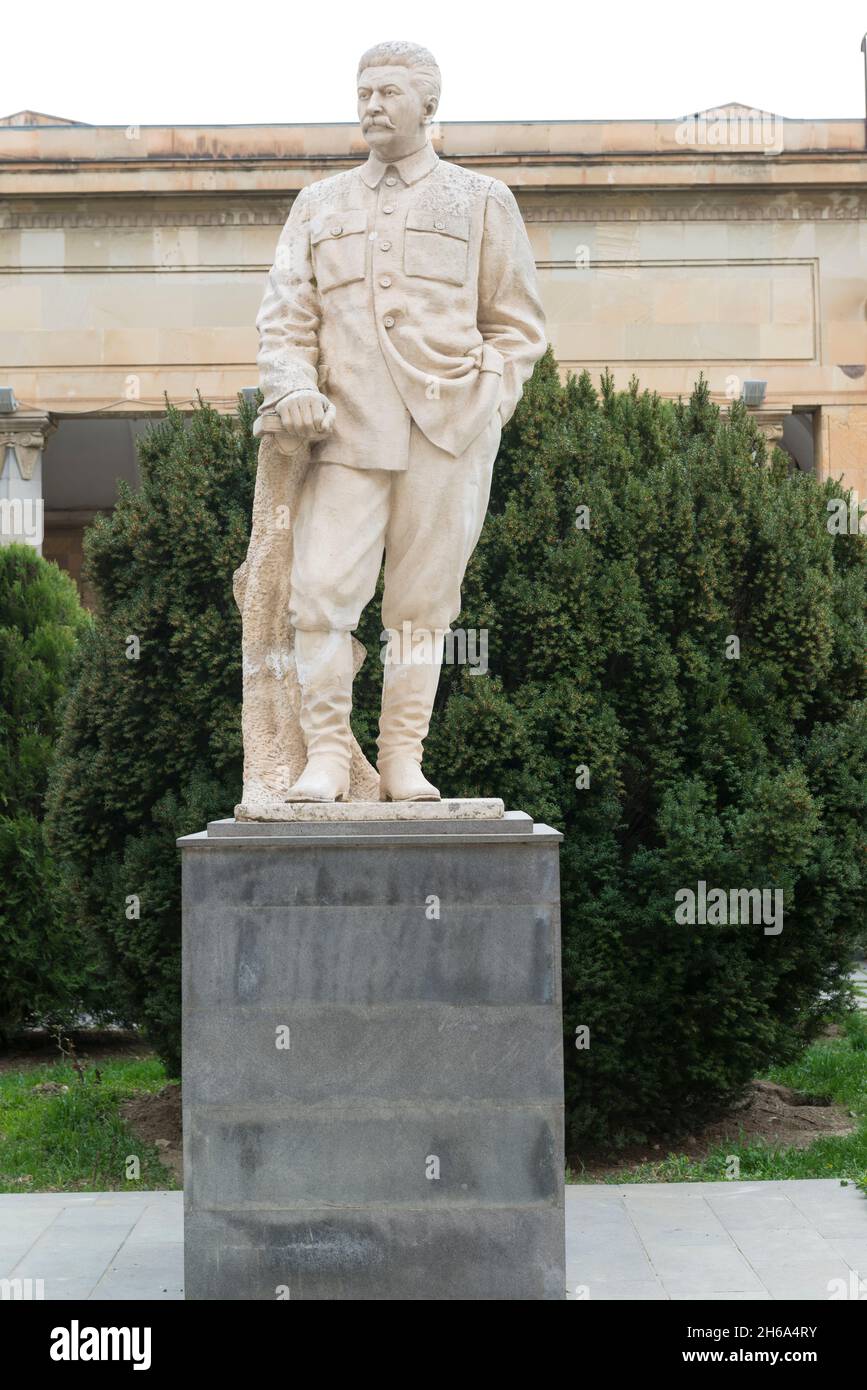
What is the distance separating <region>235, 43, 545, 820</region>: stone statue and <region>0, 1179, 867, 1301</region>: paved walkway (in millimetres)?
1925

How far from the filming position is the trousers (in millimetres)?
5715

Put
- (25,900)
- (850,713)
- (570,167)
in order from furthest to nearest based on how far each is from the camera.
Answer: (570,167) < (25,900) < (850,713)

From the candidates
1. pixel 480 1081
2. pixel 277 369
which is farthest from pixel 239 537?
pixel 480 1081

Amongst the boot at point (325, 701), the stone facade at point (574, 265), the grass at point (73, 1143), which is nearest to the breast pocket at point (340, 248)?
the boot at point (325, 701)

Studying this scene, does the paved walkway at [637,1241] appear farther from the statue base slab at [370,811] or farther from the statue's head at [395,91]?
the statue's head at [395,91]

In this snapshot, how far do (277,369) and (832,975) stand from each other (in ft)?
15.1

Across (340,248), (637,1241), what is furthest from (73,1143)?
(340,248)

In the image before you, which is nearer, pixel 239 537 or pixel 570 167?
pixel 239 537

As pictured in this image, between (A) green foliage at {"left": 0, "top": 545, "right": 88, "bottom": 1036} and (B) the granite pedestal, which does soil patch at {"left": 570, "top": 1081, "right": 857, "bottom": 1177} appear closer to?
(B) the granite pedestal

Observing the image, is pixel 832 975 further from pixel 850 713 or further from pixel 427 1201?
pixel 427 1201

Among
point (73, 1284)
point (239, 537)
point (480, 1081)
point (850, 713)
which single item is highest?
point (239, 537)

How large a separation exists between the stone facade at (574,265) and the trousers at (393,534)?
10.9 meters

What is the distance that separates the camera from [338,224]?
5863mm
